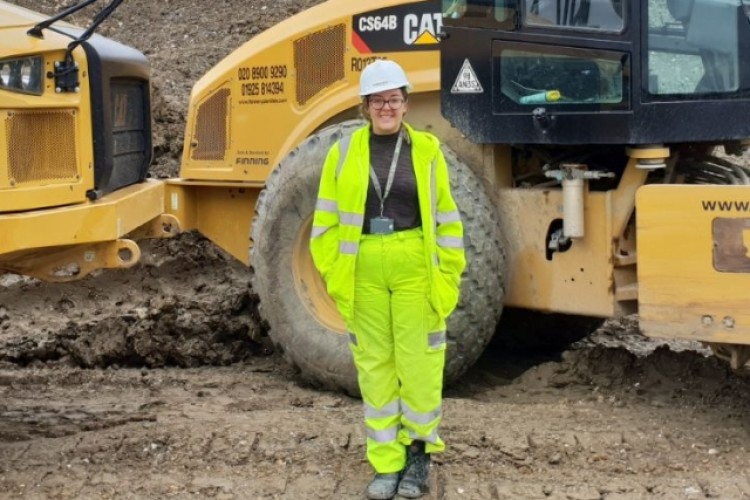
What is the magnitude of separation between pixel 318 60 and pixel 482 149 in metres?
1.08

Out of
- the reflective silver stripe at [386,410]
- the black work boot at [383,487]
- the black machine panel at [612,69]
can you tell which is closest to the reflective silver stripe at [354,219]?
the reflective silver stripe at [386,410]

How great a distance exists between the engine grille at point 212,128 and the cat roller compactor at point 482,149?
96 mm

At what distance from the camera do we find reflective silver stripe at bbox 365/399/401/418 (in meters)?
A: 5.19

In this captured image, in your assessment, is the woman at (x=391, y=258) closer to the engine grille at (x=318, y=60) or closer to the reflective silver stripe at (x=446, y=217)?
the reflective silver stripe at (x=446, y=217)

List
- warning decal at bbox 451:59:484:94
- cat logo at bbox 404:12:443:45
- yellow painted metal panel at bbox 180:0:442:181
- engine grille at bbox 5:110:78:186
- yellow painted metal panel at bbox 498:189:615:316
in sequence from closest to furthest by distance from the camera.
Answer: engine grille at bbox 5:110:78:186
yellow painted metal panel at bbox 498:189:615:316
warning decal at bbox 451:59:484:94
cat logo at bbox 404:12:443:45
yellow painted metal panel at bbox 180:0:442:181

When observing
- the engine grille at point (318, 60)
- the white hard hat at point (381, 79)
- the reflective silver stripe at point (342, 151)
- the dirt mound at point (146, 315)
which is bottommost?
the dirt mound at point (146, 315)

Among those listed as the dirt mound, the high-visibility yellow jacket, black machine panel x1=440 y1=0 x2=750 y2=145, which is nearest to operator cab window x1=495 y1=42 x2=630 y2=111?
black machine panel x1=440 y1=0 x2=750 y2=145

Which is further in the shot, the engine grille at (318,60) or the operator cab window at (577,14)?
the engine grille at (318,60)

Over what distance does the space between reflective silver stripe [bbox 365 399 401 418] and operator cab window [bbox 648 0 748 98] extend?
5.95 ft

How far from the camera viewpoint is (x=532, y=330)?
7703 millimetres

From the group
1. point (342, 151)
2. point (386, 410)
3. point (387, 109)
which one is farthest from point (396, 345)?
point (387, 109)

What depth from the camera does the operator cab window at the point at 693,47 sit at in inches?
230

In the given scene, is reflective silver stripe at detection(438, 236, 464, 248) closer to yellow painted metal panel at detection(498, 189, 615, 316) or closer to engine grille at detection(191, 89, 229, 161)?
yellow painted metal panel at detection(498, 189, 615, 316)

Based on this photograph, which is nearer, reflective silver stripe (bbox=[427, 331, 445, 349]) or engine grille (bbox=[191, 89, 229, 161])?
reflective silver stripe (bbox=[427, 331, 445, 349])
